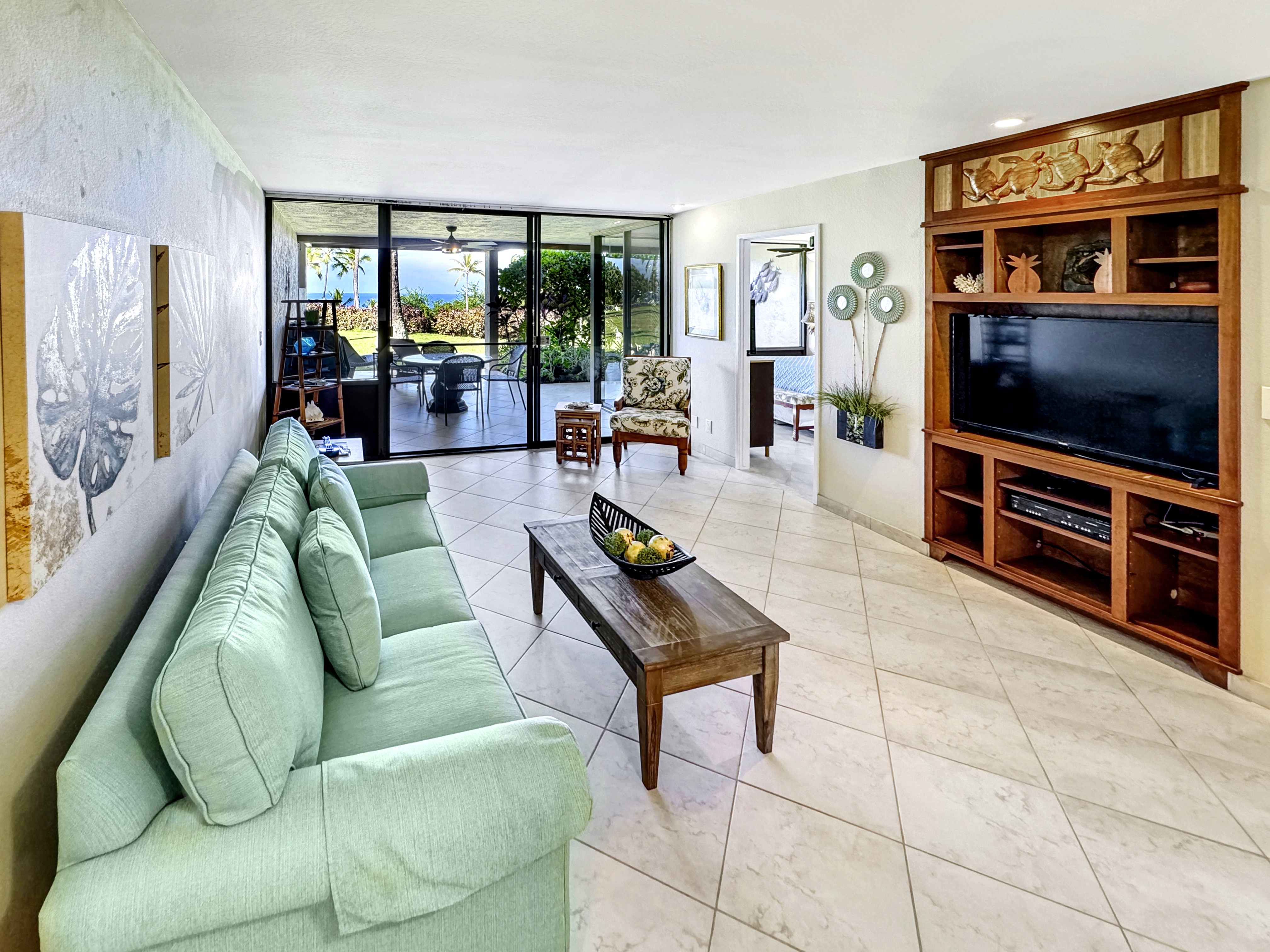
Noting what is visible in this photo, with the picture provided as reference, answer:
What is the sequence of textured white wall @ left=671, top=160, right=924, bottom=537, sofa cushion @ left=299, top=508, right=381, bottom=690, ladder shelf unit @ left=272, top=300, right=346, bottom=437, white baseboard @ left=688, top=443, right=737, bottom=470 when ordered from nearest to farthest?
sofa cushion @ left=299, top=508, right=381, bottom=690 → textured white wall @ left=671, top=160, right=924, bottom=537 → ladder shelf unit @ left=272, top=300, right=346, bottom=437 → white baseboard @ left=688, top=443, right=737, bottom=470

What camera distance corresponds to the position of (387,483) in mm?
3742

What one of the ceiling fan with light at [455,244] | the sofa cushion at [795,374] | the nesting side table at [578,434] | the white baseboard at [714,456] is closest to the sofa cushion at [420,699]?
the nesting side table at [578,434]

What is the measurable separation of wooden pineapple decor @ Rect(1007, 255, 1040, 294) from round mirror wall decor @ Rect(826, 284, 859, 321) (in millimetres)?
1189

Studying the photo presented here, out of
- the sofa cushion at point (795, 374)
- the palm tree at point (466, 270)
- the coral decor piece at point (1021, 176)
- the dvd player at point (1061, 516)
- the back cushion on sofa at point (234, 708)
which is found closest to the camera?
the back cushion on sofa at point (234, 708)

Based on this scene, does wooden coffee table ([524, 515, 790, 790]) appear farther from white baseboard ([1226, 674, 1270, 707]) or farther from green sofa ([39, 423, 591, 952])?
white baseboard ([1226, 674, 1270, 707])

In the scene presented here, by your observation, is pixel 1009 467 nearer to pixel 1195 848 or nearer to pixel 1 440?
pixel 1195 848

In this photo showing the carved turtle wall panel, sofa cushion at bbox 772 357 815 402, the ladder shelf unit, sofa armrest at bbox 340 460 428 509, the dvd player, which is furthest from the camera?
sofa cushion at bbox 772 357 815 402

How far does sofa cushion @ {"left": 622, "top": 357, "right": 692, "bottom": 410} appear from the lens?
269 inches

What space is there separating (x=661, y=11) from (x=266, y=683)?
Result: 6.81ft

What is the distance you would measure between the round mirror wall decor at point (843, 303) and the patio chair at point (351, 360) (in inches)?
160

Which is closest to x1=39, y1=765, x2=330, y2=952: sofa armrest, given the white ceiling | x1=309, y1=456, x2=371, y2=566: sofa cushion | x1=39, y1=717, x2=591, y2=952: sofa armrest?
x1=39, y1=717, x2=591, y2=952: sofa armrest

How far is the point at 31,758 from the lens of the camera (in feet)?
4.38

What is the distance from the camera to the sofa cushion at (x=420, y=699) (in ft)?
5.71

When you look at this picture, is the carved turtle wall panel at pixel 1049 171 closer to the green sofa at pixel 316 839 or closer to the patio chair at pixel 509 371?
the green sofa at pixel 316 839
